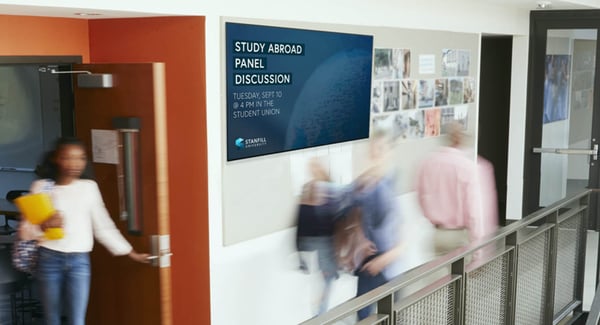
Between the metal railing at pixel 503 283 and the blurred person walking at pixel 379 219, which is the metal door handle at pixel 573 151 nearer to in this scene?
the metal railing at pixel 503 283

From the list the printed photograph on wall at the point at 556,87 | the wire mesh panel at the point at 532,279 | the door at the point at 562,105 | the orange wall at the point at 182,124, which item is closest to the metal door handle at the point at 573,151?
the door at the point at 562,105

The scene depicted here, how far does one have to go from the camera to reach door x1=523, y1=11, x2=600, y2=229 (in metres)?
10.3

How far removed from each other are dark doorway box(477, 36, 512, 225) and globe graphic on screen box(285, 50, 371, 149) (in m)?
5.01

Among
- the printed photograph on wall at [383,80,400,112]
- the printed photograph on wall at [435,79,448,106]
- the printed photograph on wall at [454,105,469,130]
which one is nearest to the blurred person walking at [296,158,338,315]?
the printed photograph on wall at [383,80,400,112]

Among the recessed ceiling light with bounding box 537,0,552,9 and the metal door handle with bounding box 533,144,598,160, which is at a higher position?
the recessed ceiling light with bounding box 537,0,552,9

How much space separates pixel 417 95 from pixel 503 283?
3.27 metres

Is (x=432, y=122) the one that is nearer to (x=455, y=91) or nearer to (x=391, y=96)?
(x=455, y=91)

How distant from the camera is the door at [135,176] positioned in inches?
194

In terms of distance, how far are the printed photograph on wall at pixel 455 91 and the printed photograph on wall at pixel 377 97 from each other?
1.55 metres

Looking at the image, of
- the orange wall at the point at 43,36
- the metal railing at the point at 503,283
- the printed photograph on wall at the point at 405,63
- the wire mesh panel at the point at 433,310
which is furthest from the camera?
the printed photograph on wall at the point at 405,63

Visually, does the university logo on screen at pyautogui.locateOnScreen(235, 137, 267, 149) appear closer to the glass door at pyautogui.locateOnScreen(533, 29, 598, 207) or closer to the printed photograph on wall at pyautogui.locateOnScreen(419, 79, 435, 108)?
the printed photograph on wall at pyautogui.locateOnScreen(419, 79, 435, 108)

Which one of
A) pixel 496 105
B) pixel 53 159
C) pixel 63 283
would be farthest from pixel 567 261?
pixel 496 105

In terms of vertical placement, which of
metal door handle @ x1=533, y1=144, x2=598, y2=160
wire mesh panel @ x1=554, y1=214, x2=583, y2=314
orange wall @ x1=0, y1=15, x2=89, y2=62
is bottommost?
wire mesh panel @ x1=554, y1=214, x2=583, y2=314

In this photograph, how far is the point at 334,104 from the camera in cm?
658
